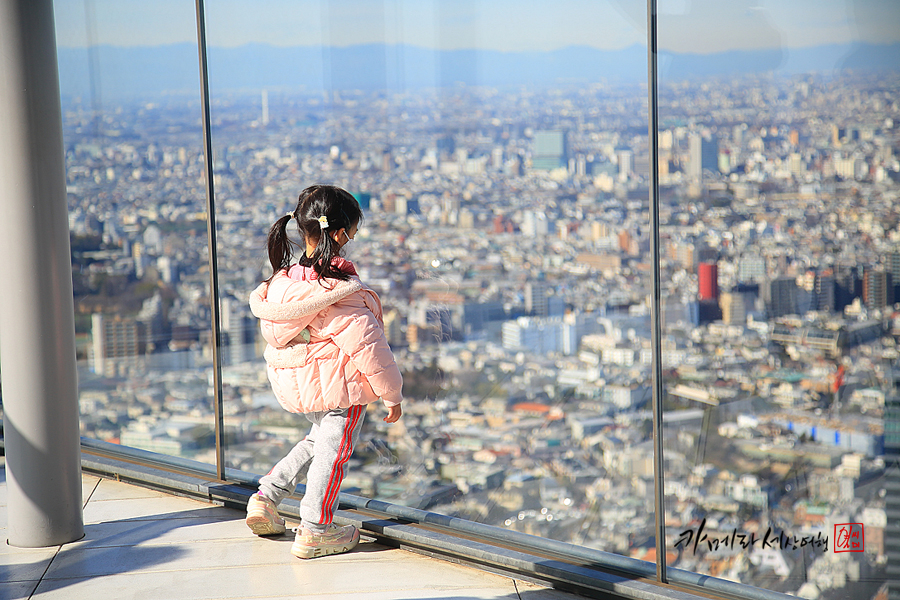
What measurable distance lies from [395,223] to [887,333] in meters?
1.85

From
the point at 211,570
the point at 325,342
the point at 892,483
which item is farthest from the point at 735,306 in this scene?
the point at 211,570

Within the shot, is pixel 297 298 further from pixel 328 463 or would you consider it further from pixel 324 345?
pixel 328 463

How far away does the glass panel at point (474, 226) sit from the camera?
2541 millimetres

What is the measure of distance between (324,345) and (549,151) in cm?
123

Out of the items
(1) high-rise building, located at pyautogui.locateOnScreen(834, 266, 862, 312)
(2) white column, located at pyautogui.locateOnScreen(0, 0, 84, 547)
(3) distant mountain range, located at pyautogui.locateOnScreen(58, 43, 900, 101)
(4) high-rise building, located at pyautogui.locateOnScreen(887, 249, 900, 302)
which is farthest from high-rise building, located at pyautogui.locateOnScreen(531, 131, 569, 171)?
(2) white column, located at pyautogui.locateOnScreen(0, 0, 84, 547)

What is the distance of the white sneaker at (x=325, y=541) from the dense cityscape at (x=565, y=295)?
12.6 inches

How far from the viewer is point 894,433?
1979 millimetres

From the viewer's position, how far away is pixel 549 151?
306 cm

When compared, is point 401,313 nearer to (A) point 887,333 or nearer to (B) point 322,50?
(B) point 322,50

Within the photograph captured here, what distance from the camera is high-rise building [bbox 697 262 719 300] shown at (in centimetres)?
238

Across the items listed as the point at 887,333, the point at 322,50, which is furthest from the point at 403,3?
the point at 887,333

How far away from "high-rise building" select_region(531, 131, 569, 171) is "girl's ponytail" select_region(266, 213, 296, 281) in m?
1.08

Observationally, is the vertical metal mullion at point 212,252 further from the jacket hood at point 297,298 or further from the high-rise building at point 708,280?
the high-rise building at point 708,280
